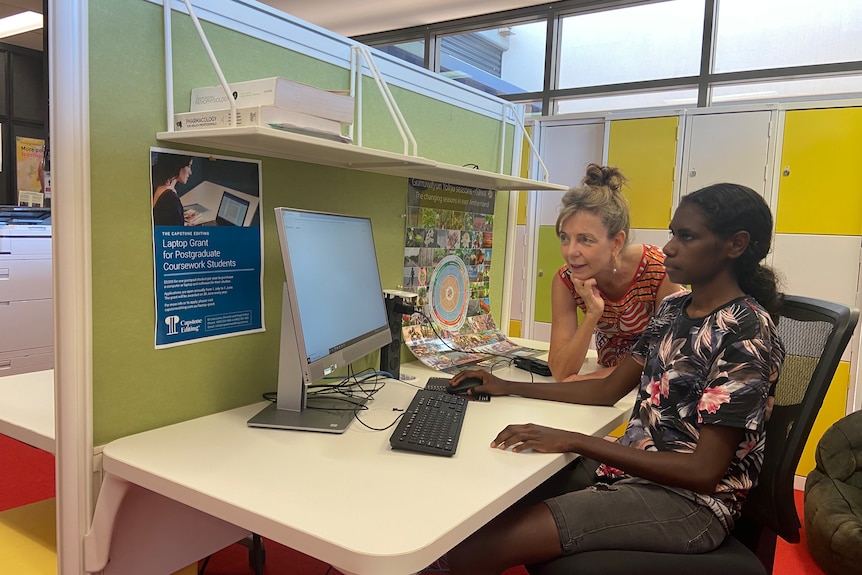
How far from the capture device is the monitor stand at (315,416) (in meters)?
1.33

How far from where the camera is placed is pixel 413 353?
201 centimetres

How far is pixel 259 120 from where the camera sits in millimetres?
1187

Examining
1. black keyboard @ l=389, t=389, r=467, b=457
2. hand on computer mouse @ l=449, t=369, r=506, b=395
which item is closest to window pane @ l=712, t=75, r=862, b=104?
hand on computer mouse @ l=449, t=369, r=506, b=395

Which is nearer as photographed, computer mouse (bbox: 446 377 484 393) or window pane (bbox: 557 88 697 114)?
computer mouse (bbox: 446 377 484 393)

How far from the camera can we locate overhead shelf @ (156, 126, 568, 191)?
45.5 inches

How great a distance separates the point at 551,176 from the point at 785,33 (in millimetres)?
1814

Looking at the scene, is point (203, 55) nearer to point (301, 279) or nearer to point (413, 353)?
point (301, 279)

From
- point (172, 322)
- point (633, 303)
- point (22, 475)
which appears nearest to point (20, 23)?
point (22, 475)

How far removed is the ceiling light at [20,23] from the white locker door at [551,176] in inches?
166

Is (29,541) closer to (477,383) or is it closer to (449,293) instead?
(477,383)

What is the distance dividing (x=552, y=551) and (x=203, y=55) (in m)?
1.21

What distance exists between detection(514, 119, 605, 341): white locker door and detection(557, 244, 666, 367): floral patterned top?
2.03 metres

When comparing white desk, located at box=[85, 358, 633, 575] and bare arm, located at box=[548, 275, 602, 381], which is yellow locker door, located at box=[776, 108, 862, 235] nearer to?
bare arm, located at box=[548, 275, 602, 381]

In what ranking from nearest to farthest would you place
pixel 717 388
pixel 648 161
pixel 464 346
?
pixel 717 388 → pixel 464 346 → pixel 648 161
